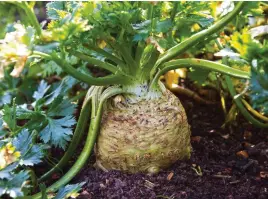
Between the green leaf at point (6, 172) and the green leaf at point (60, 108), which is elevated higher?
the green leaf at point (60, 108)

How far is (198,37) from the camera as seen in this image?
51.0 inches

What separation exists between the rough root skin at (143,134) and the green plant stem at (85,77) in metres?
0.07

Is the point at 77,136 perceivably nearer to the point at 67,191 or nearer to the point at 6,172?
the point at 67,191

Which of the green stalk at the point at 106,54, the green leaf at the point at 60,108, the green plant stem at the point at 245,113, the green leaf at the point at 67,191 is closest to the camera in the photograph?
the green leaf at the point at 67,191

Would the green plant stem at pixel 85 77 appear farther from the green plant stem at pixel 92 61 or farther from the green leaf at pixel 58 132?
the green leaf at pixel 58 132

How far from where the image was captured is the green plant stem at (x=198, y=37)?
124cm

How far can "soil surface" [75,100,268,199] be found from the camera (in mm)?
1384

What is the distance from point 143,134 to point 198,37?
0.33 metres

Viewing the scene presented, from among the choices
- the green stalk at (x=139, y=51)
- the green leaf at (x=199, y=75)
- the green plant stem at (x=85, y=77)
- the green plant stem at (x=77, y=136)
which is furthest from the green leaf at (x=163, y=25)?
the green leaf at (x=199, y=75)

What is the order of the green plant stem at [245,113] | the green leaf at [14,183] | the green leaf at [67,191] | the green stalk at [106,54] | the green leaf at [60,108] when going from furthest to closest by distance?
1. the green plant stem at [245,113]
2. the green leaf at [60,108]
3. the green stalk at [106,54]
4. the green leaf at [67,191]
5. the green leaf at [14,183]

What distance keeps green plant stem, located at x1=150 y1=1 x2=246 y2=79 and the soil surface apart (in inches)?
12.6

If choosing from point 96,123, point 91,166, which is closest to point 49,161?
point 91,166

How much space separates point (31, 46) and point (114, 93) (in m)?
0.38

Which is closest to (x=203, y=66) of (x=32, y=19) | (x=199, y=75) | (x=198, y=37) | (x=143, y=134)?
(x=198, y=37)
